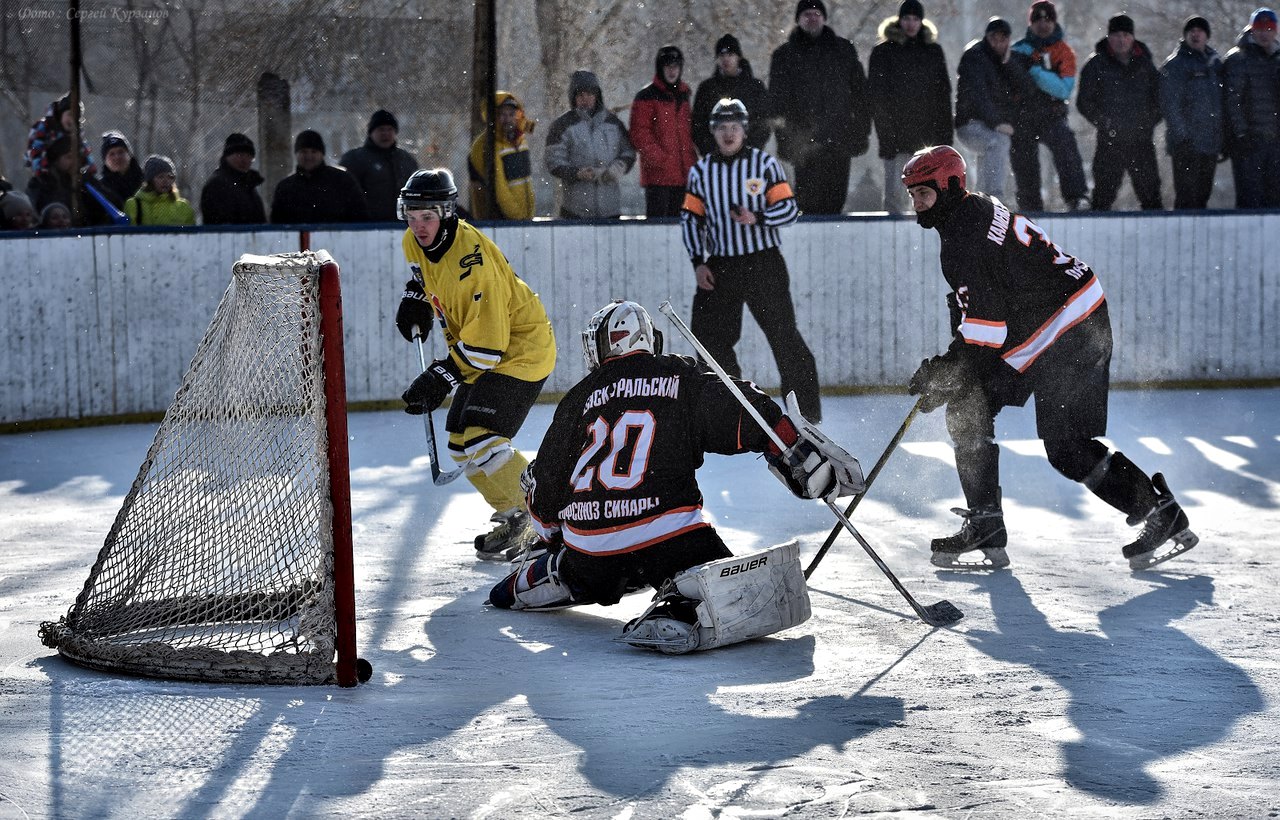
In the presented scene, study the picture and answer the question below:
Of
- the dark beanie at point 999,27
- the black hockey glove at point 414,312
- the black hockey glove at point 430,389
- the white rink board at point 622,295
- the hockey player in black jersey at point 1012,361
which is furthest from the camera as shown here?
the dark beanie at point 999,27

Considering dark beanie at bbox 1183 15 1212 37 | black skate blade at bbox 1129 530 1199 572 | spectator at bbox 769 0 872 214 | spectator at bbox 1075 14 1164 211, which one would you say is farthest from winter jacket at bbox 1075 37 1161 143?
black skate blade at bbox 1129 530 1199 572

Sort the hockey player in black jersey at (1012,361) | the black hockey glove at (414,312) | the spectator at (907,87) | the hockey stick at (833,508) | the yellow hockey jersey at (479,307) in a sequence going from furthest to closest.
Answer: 1. the spectator at (907,87)
2. the black hockey glove at (414,312)
3. the yellow hockey jersey at (479,307)
4. the hockey player in black jersey at (1012,361)
5. the hockey stick at (833,508)

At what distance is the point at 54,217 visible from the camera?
9.23 meters

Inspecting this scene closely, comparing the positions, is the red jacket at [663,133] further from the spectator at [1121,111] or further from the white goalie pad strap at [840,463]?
the white goalie pad strap at [840,463]

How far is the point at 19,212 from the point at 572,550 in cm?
552

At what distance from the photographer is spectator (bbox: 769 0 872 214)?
976cm

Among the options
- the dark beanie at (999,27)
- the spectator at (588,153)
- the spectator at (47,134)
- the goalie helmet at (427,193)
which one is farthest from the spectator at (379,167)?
the goalie helmet at (427,193)

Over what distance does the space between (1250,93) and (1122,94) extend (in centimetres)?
77

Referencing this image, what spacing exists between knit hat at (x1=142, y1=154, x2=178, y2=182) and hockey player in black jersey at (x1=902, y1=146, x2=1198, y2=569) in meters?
5.33

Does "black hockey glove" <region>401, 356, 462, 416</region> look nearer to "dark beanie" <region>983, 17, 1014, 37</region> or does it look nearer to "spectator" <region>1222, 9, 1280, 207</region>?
"dark beanie" <region>983, 17, 1014, 37</region>

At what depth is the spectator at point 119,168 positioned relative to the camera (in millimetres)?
9594

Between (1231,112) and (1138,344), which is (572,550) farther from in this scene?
(1231,112)

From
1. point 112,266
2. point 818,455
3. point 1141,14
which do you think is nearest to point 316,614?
point 818,455

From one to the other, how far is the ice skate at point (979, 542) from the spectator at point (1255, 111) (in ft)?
18.0
